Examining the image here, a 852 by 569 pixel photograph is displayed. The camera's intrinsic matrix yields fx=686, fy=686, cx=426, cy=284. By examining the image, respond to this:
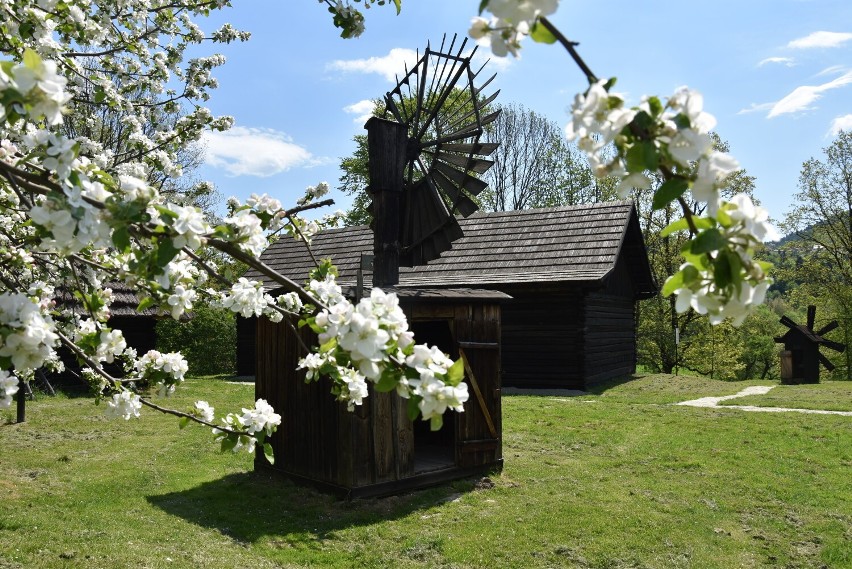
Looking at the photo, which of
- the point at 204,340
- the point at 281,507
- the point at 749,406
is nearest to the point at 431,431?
the point at 281,507

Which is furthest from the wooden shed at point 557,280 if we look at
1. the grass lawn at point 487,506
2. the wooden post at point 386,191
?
the wooden post at point 386,191

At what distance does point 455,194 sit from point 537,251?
8.79m

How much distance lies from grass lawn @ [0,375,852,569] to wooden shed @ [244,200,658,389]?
455 centimetres

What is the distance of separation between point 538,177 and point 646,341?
13.7 meters

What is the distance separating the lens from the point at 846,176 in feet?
84.1

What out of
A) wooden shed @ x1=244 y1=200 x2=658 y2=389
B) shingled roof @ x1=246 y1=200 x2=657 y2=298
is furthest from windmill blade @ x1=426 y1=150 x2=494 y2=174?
shingled roof @ x1=246 y1=200 x2=657 y2=298

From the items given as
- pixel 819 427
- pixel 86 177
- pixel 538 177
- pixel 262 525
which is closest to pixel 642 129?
pixel 86 177

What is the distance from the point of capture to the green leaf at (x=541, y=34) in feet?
5.06

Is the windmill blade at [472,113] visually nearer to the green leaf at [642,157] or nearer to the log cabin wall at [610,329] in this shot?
the green leaf at [642,157]

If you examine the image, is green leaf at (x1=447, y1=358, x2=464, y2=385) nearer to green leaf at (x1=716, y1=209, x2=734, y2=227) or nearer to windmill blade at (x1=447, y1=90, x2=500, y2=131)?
green leaf at (x1=716, y1=209, x2=734, y2=227)

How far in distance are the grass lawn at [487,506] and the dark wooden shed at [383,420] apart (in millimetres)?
224

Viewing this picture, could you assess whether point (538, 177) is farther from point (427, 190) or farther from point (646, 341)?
point (427, 190)

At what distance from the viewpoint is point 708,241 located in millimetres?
1440

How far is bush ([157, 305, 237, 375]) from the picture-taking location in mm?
19219
